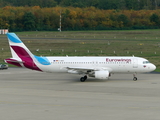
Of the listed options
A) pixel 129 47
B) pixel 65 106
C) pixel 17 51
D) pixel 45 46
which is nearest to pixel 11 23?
pixel 45 46

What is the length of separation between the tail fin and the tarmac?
238 centimetres

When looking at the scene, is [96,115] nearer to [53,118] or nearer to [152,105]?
[53,118]

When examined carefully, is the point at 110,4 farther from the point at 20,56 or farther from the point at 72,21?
the point at 20,56

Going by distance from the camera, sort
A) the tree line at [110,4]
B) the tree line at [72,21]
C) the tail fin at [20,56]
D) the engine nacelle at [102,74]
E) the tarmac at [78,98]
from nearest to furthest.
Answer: the tarmac at [78,98] < the engine nacelle at [102,74] < the tail fin at [20,56] < the tree line at [72,21] < the tree line at [110,4]

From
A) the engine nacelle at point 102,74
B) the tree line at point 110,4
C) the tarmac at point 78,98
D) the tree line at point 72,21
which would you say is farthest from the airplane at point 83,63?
the tree line at point 110,4

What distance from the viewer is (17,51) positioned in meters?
51.8

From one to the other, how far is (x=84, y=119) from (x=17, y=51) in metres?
27.4

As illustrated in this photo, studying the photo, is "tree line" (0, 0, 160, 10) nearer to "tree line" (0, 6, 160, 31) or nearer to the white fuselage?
"tree line" (0, 6, 160, 31)

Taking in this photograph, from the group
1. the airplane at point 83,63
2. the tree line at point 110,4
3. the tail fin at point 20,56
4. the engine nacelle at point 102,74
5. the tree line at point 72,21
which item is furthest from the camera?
the tree line at point 110,4

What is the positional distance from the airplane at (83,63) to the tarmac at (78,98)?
1.57 metres

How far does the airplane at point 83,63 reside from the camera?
50.4 metres

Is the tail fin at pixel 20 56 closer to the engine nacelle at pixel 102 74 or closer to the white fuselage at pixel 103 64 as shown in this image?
the white fuselage at pixel 103 64

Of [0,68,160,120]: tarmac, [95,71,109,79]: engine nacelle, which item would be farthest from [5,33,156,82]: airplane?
[0,68,160,120]: tarmac

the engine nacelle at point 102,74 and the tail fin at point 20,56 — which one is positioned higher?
the tail fin at point 20,56
